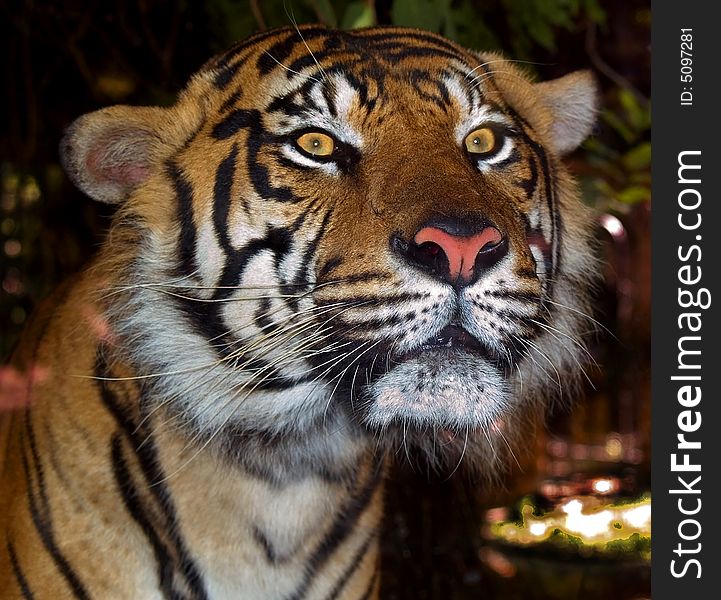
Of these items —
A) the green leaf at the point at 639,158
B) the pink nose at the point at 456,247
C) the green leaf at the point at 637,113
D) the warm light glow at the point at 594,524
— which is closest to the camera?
the pink nose at the point at 456,247

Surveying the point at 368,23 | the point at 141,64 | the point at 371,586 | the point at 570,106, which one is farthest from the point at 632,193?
the point at 371,586

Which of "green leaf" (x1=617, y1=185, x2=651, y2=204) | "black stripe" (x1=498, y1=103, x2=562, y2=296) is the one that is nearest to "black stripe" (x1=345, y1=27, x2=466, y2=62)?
"black stripe" (x1=498, y1=103, x2=562, y2=296)

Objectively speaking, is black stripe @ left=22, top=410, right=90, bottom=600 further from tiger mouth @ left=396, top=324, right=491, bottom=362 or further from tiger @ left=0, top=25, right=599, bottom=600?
Answer: tiger mouth @ left=396, top=324, right=491, bottom=362

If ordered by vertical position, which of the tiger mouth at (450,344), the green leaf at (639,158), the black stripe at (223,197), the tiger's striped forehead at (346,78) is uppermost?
the green leaf at (639,158)

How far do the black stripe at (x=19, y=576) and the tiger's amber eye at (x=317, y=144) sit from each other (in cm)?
67

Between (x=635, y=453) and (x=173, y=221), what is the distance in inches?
166

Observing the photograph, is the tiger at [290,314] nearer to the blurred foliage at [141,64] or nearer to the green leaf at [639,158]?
the blurred foliage at [141,64]

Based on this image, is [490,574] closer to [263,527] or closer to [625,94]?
[625,94]

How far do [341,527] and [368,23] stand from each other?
0.78 metres

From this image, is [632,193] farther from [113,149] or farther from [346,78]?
[113,149]

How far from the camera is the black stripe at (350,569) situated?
1417 mm

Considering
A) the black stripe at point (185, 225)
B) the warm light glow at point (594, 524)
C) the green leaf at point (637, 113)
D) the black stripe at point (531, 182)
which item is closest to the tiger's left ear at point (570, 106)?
the black stripe at point (531, 182)

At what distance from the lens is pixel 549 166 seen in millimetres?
1390

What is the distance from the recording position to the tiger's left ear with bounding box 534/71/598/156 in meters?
1.46
